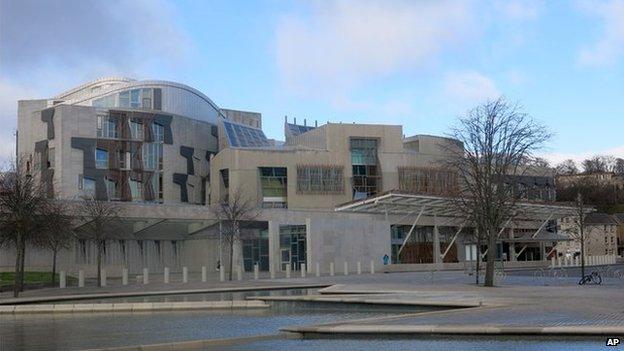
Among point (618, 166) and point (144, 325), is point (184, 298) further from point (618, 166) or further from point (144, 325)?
point (618, 166)

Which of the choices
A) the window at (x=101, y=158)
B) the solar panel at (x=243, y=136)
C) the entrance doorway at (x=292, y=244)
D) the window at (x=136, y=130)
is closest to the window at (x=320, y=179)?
the solar panel at (x=243, y=136)

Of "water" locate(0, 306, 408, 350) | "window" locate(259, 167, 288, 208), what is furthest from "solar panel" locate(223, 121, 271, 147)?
"water" locate(0, 306, 408, 350)

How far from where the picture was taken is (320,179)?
79562 mm

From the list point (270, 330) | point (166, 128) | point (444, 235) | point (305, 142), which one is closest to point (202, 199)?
point (166, 128)

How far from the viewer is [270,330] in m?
16.8

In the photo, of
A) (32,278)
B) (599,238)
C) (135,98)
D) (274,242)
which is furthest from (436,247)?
(599,238)

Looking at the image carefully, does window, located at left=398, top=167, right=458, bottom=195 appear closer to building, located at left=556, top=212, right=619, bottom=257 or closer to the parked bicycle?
building, located at left=556, top=212, right=619, bottom=257

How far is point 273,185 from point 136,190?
1759cm

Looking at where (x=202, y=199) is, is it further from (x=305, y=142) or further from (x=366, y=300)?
(x=366, y=300)

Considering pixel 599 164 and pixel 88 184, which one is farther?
pixel 599 164

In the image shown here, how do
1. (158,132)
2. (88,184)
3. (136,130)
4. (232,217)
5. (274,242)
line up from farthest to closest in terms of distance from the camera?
(158,132)
(136,130)
(88,184)
(274,242)
(232,217)

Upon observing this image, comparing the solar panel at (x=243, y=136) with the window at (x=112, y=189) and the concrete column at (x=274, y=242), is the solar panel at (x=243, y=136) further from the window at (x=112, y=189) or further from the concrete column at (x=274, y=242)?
the concrete column at (x=274, y=242)

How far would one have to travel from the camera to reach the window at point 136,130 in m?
84.3

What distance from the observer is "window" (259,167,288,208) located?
260ft
